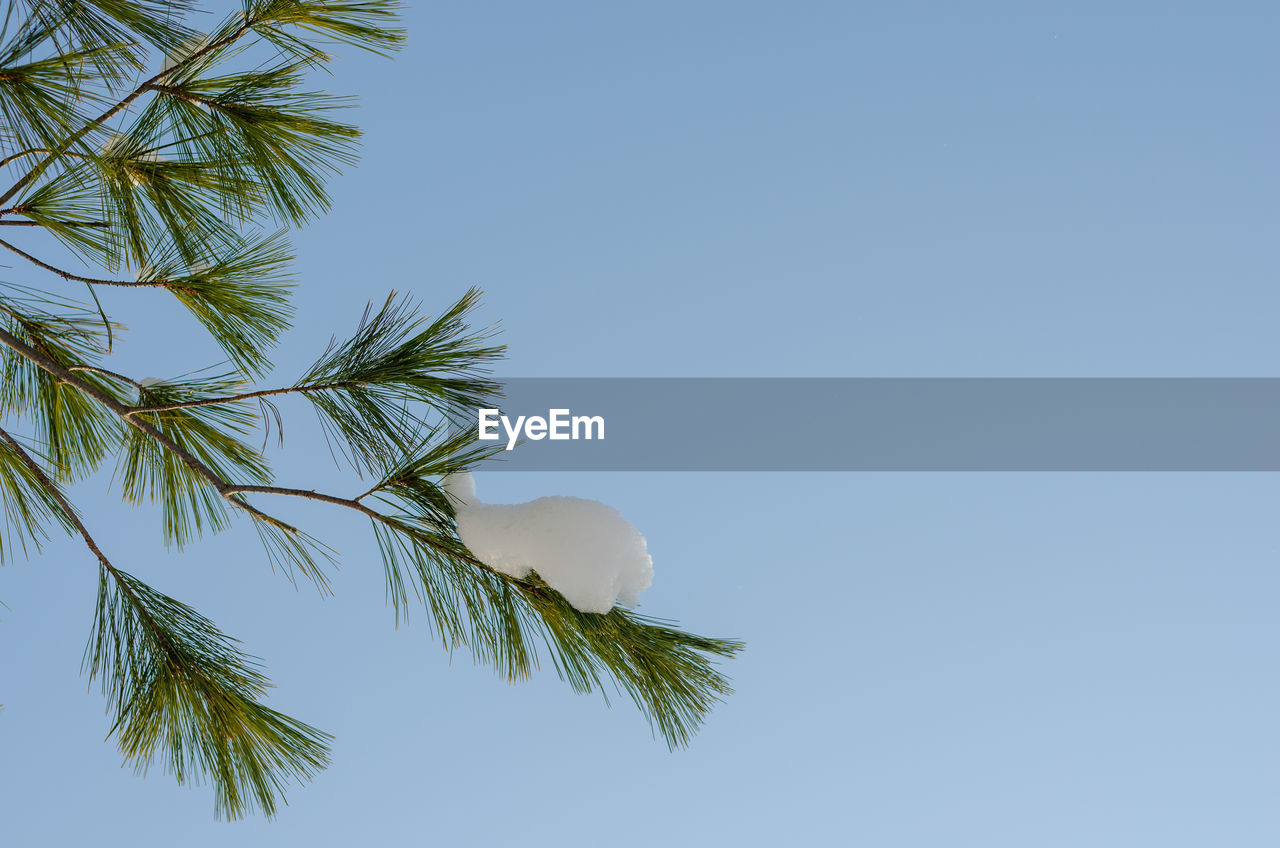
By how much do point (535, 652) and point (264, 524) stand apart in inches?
13.6

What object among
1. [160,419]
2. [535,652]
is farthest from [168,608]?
[535,652]

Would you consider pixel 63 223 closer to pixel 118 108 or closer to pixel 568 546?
pixel 118 108

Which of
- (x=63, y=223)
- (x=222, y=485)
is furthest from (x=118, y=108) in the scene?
(x=222, y=485)

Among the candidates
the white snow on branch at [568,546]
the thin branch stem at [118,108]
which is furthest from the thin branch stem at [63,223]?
the white snow on branch at [568,546]

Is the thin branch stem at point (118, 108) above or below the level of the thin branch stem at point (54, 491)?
above

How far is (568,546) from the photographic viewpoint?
40.6 inches

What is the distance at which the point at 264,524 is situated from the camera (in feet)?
3.84

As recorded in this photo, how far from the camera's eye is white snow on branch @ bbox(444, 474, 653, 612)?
1021 mm

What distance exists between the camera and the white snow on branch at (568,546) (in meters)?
1.02

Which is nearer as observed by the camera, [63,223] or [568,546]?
[568,546]

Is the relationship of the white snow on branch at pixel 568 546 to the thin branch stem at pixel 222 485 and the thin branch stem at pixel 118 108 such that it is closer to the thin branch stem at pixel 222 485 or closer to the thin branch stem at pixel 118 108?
the thin branch stem at pixel 222 485

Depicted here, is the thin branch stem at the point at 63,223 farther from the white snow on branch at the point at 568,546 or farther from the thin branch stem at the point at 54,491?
the white snow on branch at the point at 568,546

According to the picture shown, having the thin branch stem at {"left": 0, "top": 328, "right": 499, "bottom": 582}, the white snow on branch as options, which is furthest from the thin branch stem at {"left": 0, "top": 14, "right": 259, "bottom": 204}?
the white snow on branch

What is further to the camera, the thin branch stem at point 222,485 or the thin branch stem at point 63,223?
the thin branch stem at point 63,223
